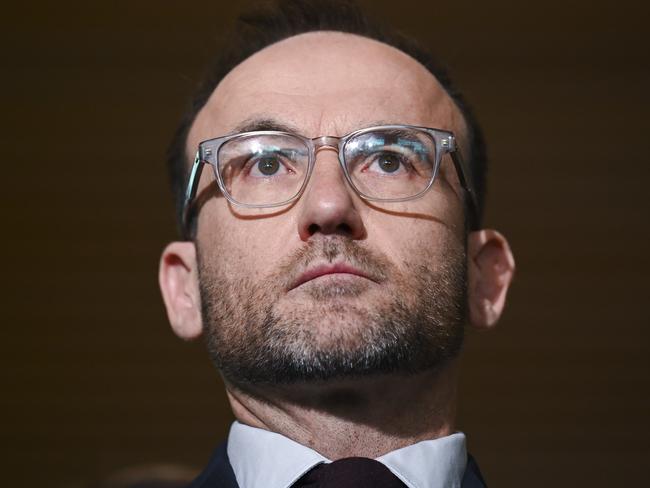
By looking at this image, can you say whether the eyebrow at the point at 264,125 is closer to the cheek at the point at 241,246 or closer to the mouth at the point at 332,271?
the cheek at the point at 241,246

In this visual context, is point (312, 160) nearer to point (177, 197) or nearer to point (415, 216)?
point (415, 216)

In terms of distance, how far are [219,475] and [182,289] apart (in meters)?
0.48

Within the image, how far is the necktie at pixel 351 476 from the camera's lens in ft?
5.00

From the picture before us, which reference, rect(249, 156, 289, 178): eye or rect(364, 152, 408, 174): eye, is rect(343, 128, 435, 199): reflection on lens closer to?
rect(364, 152, 408, 174): eye

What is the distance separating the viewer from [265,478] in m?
1.63

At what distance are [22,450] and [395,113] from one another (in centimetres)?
246

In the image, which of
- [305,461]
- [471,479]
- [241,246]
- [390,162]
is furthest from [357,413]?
[390,162]

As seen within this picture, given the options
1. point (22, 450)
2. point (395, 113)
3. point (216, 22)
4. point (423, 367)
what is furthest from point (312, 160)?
point (22, 450)

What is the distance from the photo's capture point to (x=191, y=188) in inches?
75.9

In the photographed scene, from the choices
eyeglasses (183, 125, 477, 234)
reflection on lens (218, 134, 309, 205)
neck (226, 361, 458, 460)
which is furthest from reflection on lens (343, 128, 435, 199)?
neck (226, 361, 458, 460)

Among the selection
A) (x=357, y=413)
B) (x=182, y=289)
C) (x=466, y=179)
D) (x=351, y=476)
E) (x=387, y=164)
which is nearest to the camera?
(x=351, y=476)

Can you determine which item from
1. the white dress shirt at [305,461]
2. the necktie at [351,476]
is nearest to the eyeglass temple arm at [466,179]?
the white dress shirt at [305,461]

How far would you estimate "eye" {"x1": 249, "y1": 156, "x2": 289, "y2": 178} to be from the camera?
176 centimetres

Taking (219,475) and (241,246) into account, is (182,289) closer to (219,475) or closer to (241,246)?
(241,246)
